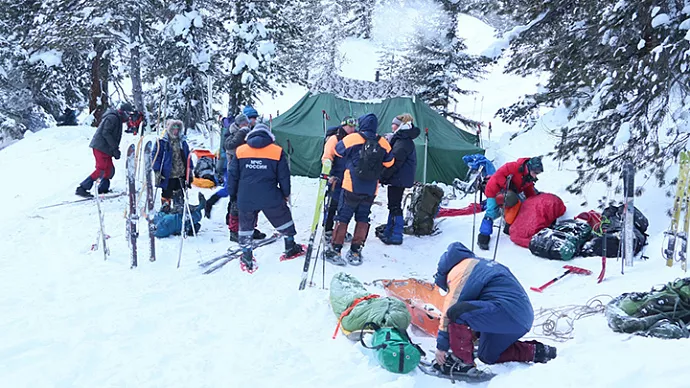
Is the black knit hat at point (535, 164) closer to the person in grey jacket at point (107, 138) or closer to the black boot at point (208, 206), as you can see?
the black boot at point (208, 206)

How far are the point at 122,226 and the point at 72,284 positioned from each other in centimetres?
223

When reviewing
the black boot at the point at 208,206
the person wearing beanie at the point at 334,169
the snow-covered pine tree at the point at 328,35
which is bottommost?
the black boot at the point at 208,206

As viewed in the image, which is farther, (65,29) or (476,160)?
(65,29)

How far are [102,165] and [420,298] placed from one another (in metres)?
5.74

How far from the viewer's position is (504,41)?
22.3 ft

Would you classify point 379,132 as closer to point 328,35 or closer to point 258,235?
point 258,235

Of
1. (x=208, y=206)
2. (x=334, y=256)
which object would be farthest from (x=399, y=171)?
(x=208, y=206)

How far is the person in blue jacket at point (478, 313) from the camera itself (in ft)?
10.9

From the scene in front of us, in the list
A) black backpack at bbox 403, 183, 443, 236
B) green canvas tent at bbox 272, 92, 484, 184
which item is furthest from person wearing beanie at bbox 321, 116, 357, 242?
green canvas tent at bbox 272, 92, 484, 184

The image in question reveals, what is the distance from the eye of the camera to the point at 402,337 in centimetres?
356

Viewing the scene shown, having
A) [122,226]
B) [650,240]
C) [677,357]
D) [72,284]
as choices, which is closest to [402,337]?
[677,357]

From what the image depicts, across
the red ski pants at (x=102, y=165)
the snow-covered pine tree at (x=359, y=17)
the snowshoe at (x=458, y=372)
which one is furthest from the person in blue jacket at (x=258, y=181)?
the snow-covered pine tree at (x=359, y=17)

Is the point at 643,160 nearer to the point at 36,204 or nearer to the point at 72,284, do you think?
the point at 72,284

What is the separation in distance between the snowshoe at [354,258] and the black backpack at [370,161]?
0.88 meters
